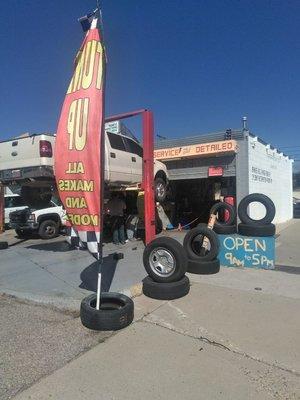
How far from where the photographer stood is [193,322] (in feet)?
15.9

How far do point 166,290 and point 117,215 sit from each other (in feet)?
22.8

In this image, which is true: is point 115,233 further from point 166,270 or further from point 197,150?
point 166,270

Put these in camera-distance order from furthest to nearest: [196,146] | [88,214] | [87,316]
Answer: [196,146] < [88,214] < [87,316]

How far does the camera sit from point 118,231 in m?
12.0

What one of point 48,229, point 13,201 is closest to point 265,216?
point 48,229

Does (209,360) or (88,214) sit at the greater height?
(88,214)

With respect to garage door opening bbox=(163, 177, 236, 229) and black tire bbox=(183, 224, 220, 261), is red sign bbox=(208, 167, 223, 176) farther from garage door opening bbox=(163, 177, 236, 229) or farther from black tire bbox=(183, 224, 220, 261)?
black tire bbox=(183, 224, 220, 261)

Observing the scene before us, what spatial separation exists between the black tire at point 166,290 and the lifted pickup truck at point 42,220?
8668mm

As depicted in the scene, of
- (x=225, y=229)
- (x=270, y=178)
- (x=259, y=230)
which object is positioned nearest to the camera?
(x=259, y=230)

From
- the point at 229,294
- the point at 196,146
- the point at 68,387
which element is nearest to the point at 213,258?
the point at 229,294

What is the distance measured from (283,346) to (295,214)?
2610 centimetres

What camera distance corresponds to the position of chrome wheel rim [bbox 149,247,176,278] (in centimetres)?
620

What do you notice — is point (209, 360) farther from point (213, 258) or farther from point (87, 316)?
point (213, 258)

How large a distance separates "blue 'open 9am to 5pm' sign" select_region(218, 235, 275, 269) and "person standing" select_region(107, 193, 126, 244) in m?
4.33
